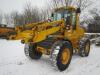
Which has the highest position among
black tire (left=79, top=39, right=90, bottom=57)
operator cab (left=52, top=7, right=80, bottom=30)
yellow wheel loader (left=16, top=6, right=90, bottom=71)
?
operator cab (left=52, top=7, right=80, bottom=30)

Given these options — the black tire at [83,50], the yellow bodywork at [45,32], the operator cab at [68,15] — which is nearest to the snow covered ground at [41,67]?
the black tire at [83,50]

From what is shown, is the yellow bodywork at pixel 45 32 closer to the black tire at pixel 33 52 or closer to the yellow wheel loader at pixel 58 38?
the yellow wheel loader at pixel 58 38

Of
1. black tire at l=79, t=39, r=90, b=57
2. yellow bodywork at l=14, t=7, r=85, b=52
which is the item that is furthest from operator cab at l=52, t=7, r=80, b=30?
black tire at l=79, t=39, r=90, b=57

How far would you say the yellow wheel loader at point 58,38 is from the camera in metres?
7.35

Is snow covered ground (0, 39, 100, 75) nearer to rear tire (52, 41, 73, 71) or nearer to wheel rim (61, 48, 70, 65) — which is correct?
rear tire (52, 41, 73, 71)

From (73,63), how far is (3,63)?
11.2 feet

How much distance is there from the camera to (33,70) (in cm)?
764

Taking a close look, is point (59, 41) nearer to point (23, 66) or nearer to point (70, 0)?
point (23, 66)

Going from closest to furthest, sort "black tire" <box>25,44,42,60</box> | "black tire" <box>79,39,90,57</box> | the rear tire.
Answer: the rear tire < "black tire" <box>25,44,42,60</box> < "black tire" <box>79,39,90,57</box>

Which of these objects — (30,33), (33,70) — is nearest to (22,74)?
(33,70)

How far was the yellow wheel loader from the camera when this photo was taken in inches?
289

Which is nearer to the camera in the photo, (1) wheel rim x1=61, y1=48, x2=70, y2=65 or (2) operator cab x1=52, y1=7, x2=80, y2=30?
(1) wheel rim x1=61, y1=48, x2=70, y2=65

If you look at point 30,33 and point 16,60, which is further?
point 16,60

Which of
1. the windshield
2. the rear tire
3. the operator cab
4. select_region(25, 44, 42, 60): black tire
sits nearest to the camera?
the rear tire
